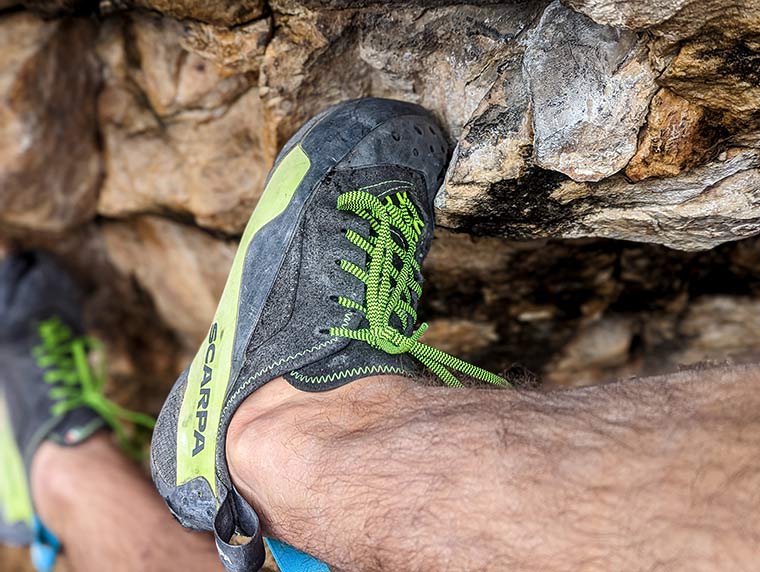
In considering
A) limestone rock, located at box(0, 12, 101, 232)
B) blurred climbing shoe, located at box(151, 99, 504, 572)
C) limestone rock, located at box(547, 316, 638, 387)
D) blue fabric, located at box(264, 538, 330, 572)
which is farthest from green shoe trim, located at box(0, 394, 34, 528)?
limestone rock, located at box(547, 316, 638, 387)

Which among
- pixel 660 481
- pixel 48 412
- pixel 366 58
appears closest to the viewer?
pixel 660 481

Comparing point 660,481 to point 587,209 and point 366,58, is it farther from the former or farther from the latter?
point 366,58

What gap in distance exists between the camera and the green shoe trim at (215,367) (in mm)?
1646

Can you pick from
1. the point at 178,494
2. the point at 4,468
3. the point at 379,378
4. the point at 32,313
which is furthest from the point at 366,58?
the point at 4,468

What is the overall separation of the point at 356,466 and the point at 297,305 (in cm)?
47

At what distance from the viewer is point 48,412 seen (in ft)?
9.68

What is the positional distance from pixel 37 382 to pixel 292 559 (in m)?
1.87

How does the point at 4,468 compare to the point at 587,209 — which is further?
the point at 4,468

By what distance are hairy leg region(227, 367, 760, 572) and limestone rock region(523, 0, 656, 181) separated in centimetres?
49

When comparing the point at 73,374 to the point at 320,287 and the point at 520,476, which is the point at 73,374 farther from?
the point at 520,476

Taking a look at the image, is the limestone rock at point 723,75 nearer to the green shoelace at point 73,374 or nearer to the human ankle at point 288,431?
the human ankle at point 288,431

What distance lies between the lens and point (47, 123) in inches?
94.5

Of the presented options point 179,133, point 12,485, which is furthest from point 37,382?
point 179,133

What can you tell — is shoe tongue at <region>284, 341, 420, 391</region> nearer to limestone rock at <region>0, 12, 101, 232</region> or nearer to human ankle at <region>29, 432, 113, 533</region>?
limestone rock at <region>0, 12, 101, 232</region>
